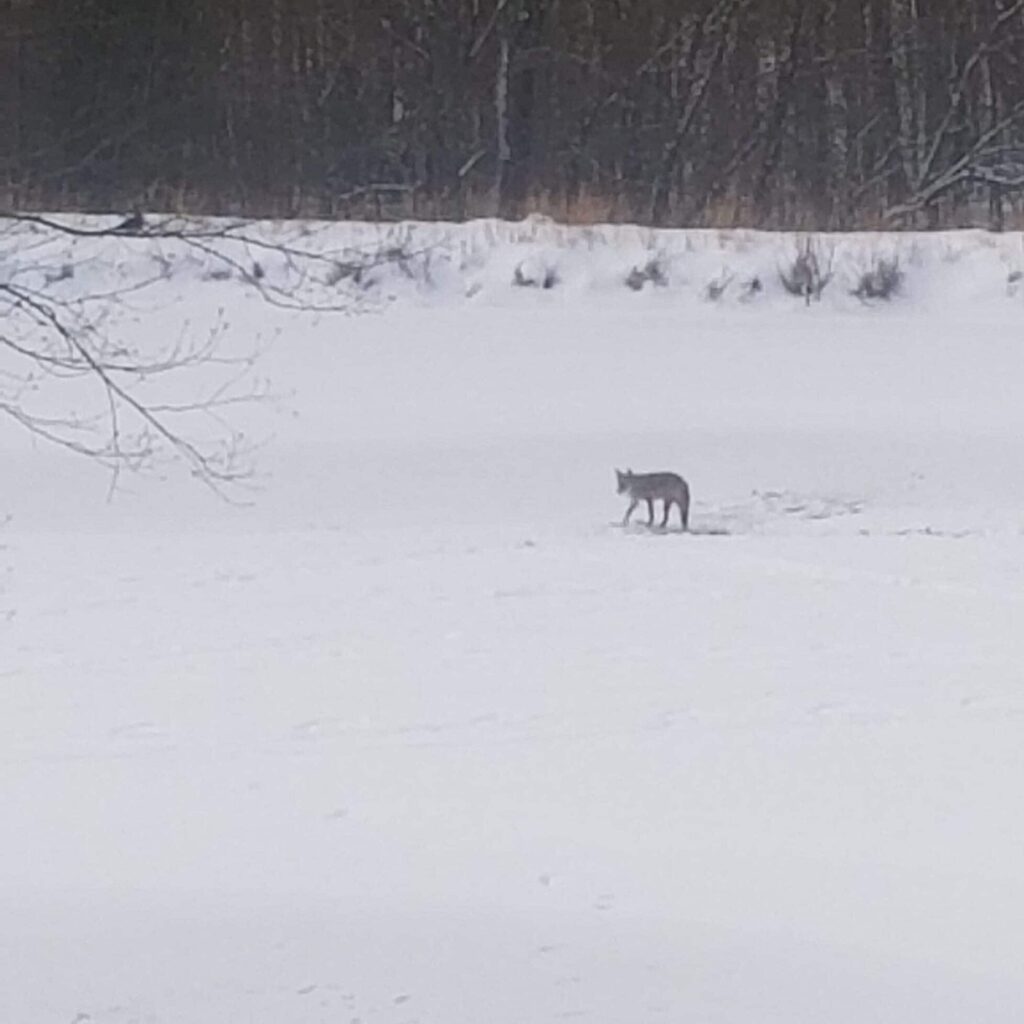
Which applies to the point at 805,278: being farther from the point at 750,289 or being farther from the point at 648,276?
the point at 648,276

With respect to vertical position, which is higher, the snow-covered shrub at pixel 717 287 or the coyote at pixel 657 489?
the snow-covered shrub at pixel 717 287

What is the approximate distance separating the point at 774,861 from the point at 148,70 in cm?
1959

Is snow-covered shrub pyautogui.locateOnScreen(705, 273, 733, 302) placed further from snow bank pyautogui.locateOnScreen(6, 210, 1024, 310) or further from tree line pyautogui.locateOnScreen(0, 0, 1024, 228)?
tree line pyautogui.locateOnScreen(0, 0, 1024, 228)

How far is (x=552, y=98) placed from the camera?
2600 centimetres

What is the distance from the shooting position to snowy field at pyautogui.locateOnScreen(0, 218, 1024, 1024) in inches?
233

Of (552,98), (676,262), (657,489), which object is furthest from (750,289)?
(552,98)

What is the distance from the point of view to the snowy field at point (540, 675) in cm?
592

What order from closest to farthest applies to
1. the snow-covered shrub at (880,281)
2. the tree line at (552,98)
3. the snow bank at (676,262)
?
the snow bank at (676,262) < the snow-covered shrub at (880,281) < the tree line at (552,98)

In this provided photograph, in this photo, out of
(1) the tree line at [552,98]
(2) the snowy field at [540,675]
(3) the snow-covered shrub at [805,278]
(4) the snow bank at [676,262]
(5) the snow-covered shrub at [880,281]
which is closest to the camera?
(2) the snowy field at [540,675]

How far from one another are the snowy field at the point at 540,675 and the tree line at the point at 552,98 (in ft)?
16.6

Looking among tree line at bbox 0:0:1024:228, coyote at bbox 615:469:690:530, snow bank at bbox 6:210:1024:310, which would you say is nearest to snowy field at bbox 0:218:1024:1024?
snow bank at bbox 6:210:1024:310

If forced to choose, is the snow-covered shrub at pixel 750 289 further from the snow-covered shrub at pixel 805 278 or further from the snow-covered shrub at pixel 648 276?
the snow-covered shrub at pixel 648 276

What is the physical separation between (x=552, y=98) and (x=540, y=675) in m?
17.3

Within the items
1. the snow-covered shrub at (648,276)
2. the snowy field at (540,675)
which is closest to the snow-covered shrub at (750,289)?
the snowy field at (540,675)
